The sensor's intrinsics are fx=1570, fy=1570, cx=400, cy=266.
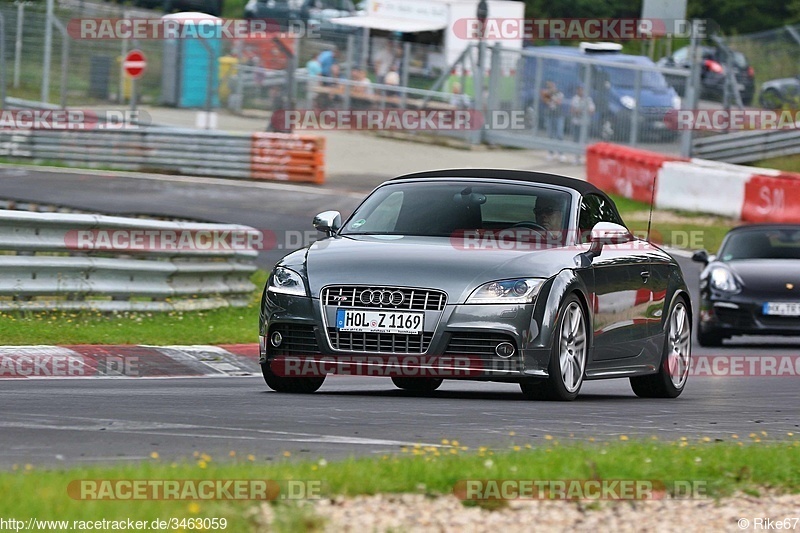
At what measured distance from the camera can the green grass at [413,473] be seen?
5.13 m

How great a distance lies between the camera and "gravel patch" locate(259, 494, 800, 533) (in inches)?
210

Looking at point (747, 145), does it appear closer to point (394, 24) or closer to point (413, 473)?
point (394, 24)

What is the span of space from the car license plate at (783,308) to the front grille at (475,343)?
7990 millimetres

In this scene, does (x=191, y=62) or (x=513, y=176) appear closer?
(x=513, y=176)

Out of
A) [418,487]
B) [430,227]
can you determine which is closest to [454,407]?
[430,227]

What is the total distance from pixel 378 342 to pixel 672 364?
309 centimetres

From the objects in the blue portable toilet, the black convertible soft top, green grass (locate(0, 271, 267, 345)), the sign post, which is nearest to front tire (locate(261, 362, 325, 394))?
the black convertible soft top

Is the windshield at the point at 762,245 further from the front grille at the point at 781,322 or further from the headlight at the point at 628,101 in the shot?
the headlight at the point at 628,101

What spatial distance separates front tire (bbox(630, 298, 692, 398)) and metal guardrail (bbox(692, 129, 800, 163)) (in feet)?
71.5

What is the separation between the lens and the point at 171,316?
14.3 m

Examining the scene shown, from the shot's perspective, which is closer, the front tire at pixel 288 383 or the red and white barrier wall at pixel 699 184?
the front tire at pixel 288 383

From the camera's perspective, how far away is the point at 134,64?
32.8 meters

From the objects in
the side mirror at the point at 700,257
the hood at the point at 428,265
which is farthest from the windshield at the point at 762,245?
the hood at the point at 428,265

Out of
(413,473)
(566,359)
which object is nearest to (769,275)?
(566,359)
